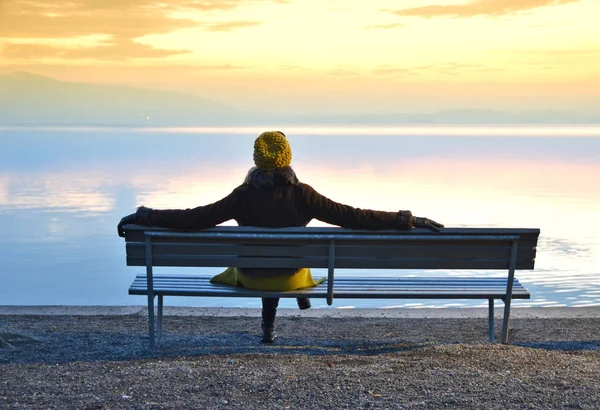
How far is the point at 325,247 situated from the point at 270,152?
0.82 m

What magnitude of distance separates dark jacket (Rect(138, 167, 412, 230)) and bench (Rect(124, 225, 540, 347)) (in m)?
0.08

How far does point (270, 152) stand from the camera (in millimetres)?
6445

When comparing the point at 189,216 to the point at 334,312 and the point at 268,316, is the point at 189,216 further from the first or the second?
the point at 334,312

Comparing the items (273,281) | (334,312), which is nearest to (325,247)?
(273,281)

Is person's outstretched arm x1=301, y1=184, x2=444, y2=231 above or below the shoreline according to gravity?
above

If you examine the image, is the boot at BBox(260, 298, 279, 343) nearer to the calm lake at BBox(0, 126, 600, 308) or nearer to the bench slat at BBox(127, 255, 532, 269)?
the bench slat at BBox(127, 255, 532, 269)

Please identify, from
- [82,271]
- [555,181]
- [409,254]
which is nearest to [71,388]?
[409,254]

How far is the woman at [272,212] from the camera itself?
6209mm

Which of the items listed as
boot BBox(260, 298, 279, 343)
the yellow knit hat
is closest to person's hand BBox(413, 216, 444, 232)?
the yellow knit hat

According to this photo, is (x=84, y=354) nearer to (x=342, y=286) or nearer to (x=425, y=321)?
(x=342, y=286)

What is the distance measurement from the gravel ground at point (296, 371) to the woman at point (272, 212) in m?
0.54

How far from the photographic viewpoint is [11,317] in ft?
26.6

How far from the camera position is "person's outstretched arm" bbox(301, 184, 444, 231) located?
6164mm

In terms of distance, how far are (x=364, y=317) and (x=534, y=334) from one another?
1584 mm
